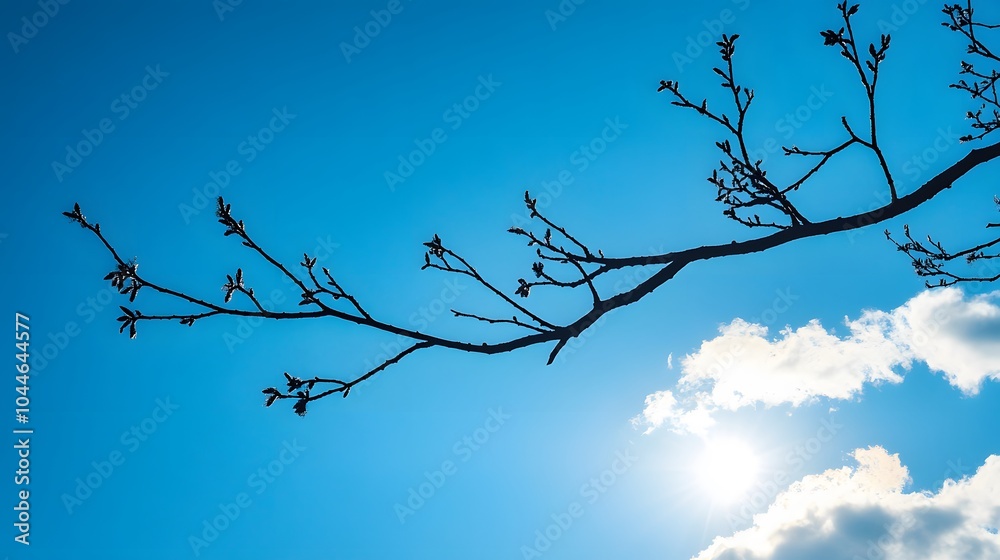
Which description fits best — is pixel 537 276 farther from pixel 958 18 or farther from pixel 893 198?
pixel 958 18

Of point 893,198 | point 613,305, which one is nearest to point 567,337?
point 613,305

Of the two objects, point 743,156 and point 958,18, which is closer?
point 743,156

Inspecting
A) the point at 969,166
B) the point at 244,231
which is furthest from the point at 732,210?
the point at 244,231

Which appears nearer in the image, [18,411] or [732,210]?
[732,210]

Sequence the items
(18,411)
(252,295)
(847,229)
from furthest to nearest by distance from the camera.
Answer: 1. (18,411)
2. (847,229)
3. (252,295)

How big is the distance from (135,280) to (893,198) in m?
4.01

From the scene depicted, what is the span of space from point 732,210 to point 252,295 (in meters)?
3.11

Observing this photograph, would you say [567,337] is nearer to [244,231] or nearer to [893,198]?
[244,231]

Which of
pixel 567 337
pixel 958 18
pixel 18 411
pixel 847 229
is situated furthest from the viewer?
pixel 18 411

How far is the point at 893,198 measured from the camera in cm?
321

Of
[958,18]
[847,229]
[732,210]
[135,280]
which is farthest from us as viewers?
[958,18]

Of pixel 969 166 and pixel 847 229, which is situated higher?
pixel 969 166

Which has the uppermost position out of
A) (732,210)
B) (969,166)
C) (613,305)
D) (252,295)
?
(969,166)

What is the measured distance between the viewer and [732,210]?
3.89 metres
